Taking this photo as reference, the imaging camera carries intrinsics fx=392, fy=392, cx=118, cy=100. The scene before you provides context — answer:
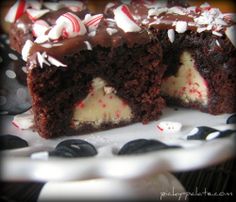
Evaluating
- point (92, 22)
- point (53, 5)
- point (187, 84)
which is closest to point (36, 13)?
point (53, 5)

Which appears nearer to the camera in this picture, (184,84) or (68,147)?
(68,147)

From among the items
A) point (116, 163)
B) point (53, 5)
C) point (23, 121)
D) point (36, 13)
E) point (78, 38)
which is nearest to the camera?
point (116, 163)

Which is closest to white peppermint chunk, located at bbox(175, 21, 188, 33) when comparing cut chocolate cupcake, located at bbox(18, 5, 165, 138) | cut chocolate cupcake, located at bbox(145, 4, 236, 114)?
cut chocolate cupcake, located at bbox(145, 4, 236, 114)

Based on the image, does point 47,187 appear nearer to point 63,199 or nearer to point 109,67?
point 63,199

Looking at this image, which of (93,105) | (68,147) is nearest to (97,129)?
(93,105)

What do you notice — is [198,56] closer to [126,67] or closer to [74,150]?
[126,67]

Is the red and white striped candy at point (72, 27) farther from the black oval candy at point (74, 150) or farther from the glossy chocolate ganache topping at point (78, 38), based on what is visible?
the black oval candy at point (74, 150)
